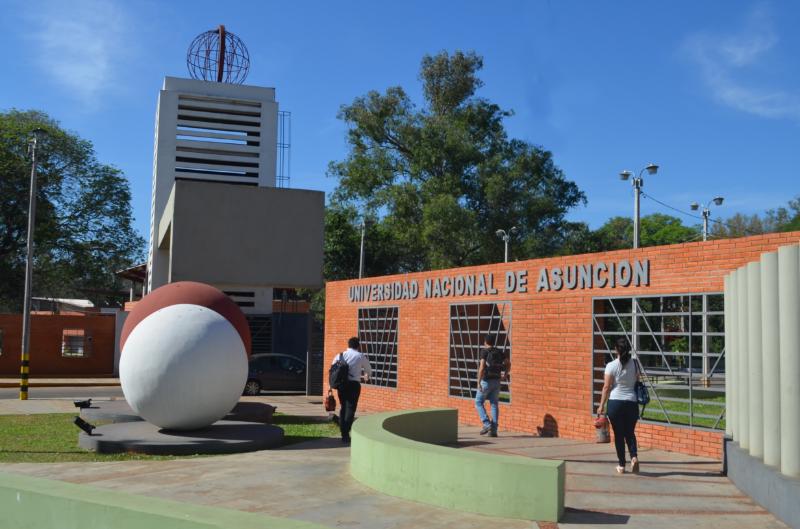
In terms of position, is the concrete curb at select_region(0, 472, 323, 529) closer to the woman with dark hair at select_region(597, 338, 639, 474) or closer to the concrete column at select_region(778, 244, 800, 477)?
the concrete column at select_region(778, 244, 800, 477)

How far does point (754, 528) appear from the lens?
23.0 ft

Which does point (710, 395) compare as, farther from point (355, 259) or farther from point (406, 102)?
point (355, 259)

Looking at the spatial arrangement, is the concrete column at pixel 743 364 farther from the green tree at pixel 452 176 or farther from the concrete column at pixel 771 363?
the green tree at pixel 452 176

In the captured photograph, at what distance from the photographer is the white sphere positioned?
1151 cm

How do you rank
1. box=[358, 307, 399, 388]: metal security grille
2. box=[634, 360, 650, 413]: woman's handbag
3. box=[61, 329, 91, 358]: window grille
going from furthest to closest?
box=[61, 329, 91, 358]: window grille < box=[358, 307, 399, 388]: metal security grille < box=[634, 360, 650, 413]: woman's handbag

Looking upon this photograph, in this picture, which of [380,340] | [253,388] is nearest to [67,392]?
[253,388]

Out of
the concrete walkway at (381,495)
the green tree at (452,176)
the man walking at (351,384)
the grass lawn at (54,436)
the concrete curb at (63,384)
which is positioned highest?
the green tree at (452,176)

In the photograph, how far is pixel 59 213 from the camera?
43.6 m

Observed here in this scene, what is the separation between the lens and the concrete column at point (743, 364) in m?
8.55

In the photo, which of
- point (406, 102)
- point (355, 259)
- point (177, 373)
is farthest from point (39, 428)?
point (355, 259)

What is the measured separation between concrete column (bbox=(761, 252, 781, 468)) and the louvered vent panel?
34.9 m

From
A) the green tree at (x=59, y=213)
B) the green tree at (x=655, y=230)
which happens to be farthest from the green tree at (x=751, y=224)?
the green tree at (x=59, y=213)

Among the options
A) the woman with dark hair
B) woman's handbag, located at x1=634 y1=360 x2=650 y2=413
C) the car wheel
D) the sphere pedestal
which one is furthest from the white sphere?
the car wheel

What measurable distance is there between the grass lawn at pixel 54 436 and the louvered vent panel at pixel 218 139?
24.6m
